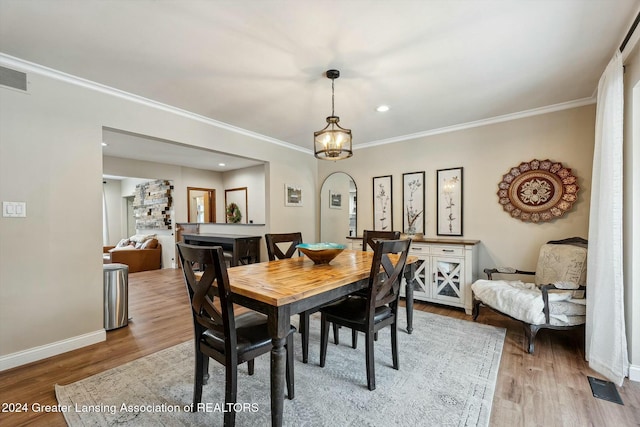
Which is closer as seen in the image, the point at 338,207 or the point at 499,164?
the point at 499,164

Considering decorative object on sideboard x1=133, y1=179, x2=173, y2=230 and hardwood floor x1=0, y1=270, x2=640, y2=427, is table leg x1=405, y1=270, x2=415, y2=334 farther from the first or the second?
decorative object on sideboard x1=133, y1=179, x2=173, y2=230

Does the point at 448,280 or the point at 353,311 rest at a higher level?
the point at 353,311

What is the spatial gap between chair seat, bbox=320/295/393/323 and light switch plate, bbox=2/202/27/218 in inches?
101

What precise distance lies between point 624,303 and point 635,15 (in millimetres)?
1937

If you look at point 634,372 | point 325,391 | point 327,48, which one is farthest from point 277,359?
point 634,372

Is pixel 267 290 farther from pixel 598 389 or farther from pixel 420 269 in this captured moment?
pixel 420 269

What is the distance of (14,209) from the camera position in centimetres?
227

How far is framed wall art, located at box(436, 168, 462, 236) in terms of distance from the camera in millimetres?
3895

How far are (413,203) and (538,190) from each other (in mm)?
1495

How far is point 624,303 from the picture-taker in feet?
6.84

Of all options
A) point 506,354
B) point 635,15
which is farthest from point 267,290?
point 635,15

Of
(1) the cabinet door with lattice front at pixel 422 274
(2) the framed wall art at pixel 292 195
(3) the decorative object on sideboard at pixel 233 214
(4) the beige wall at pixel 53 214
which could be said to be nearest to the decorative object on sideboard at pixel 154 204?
(3) the decorative object on sideboard at pixel 233 214

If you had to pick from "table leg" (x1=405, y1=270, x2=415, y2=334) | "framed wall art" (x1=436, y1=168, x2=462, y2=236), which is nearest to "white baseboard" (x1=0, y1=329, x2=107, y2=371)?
"table leg" (x1=405, y1=270, x2=415, y2=334)

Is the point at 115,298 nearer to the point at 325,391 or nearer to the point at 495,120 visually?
the point at 325,391
